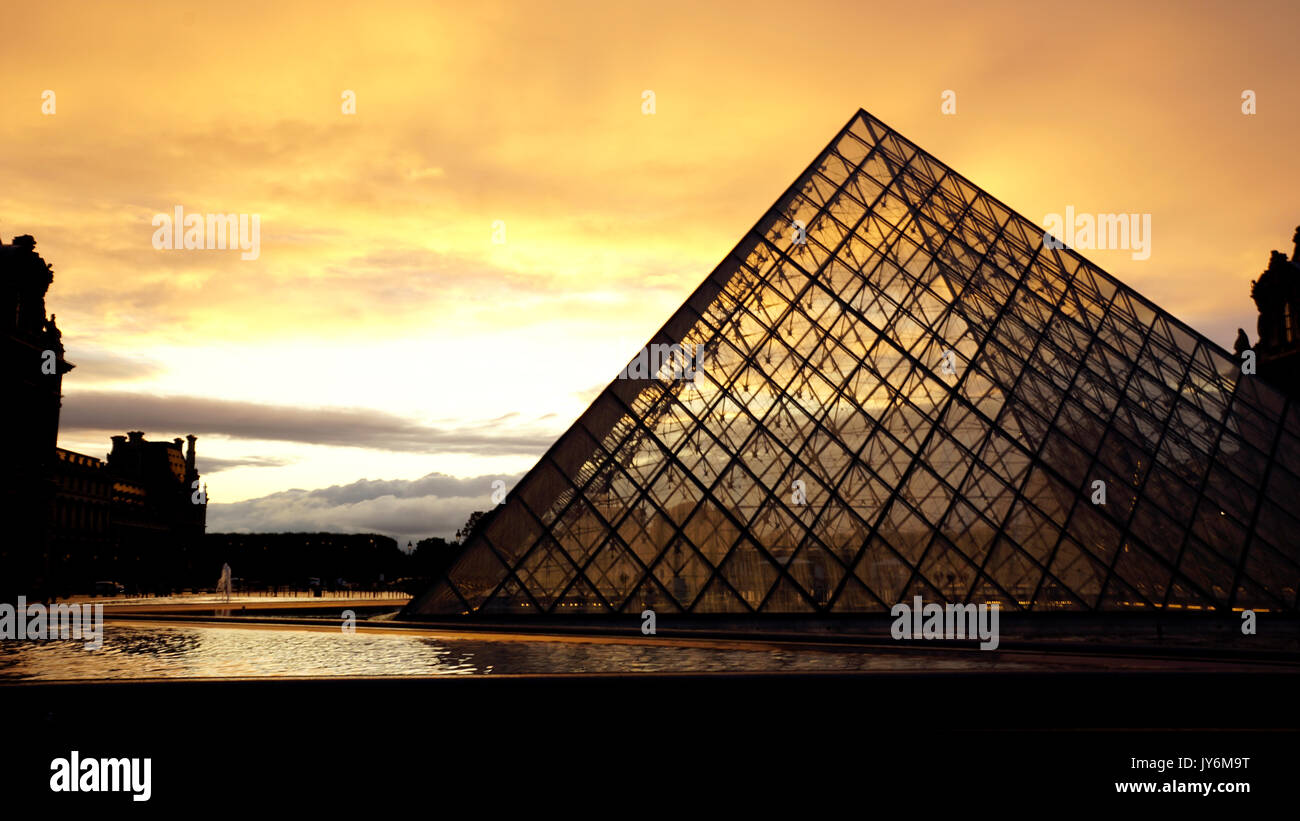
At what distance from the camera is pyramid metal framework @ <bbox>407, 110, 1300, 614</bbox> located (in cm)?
1655

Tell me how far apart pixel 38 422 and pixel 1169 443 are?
47535 millimetres

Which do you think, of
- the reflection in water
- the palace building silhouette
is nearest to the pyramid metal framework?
the reflection in water

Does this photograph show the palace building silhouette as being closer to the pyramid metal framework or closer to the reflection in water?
the reflection in water

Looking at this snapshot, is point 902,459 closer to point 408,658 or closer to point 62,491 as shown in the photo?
point 408,658

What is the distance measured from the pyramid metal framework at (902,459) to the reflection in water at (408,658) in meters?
3.46

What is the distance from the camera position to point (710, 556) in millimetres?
16906

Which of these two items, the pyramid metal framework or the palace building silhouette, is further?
the palace building silhouette

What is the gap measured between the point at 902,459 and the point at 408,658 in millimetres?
10171

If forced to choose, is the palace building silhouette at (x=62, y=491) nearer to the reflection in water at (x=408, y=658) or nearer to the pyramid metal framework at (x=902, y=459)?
the reflection in water at (x=408, y=658)

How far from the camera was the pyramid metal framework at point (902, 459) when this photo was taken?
16547mm

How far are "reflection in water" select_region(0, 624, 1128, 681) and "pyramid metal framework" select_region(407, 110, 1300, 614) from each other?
346cm

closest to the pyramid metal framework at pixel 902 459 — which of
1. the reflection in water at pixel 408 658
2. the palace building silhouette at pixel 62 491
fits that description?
the reflection in water at pixel 408 658
